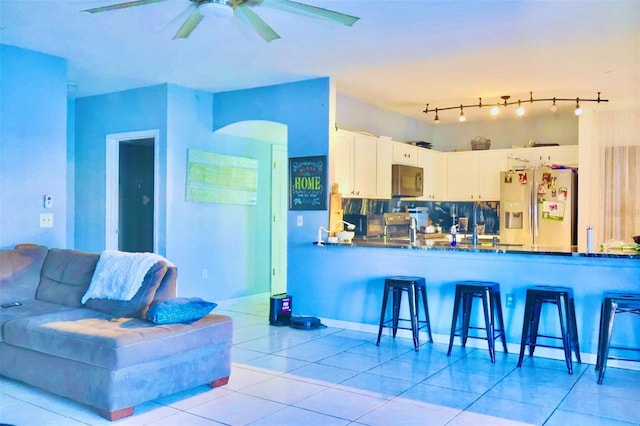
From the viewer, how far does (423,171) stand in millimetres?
7488

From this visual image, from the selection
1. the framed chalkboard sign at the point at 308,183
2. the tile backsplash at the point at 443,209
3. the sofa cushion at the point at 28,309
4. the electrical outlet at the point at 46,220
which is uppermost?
the framed chalkboard sign at the point at 308,183

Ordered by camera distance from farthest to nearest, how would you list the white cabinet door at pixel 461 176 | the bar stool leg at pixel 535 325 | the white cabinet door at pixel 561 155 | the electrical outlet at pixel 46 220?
the white cabinet door at pixel 461 176 < the white cabinet door at pixel 561 155 < the electrical outlet at pixel 46 220 < the bar stool leg at pixel 535 325

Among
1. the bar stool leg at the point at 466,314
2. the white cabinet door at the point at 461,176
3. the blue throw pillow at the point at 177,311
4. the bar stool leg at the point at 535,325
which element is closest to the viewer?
the blue throw pillow at the point at 177,311

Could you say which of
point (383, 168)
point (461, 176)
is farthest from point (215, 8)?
point (461, 176)

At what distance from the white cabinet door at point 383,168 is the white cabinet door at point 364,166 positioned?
70 millimetres

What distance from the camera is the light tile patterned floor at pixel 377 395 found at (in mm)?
3047

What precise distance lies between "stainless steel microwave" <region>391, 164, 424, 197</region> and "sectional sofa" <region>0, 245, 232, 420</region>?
3570mm

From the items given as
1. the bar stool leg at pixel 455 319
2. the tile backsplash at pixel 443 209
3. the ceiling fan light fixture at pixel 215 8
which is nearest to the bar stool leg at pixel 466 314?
the bar stool leg at pixel 455 319

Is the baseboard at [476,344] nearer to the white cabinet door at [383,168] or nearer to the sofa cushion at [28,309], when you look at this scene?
the white cabinet door at [383,168]

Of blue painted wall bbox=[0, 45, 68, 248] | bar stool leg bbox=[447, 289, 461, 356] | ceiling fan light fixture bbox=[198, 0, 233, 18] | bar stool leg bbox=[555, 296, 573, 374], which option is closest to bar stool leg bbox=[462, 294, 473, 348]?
bar stool leg bbox=[447, 289, 461, 356]

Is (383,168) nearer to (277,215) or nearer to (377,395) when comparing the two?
(277,215)

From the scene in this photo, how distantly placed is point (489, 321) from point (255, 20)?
291 cm

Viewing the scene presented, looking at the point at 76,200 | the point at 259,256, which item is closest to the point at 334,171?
the point at 259,256

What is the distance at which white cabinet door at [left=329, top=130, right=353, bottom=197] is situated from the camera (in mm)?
5594
